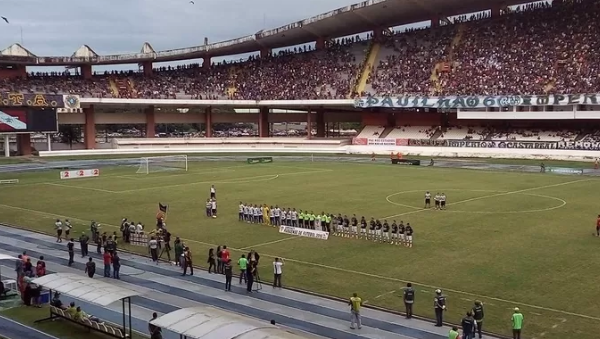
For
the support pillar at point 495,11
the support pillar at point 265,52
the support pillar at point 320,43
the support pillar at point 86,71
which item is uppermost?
the support pillar at point 495,11

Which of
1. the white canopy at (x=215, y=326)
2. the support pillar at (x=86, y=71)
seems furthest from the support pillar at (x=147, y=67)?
the white canopy at (x=215, y=326)

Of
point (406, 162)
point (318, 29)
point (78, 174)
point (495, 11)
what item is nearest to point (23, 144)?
point (78, 174)

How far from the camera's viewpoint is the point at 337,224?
27.2 m

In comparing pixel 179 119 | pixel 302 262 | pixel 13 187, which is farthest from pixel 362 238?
pixel 179 119

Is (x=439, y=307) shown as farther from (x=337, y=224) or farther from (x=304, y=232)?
(x=337, y=224)

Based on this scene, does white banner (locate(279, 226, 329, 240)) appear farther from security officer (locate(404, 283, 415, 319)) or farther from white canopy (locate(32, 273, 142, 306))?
white canopy (locate(32, 273, 142, 306))

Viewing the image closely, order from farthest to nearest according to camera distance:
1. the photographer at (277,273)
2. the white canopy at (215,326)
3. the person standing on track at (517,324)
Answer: the photographer at (277,273), the person standing on track at (517,324), the white canopy at (215,326)

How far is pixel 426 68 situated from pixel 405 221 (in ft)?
153

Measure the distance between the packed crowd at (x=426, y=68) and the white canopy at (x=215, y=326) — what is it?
5552 cm

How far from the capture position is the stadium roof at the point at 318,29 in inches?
2776

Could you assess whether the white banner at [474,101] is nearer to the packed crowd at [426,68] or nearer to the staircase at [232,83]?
the packed crowd at [426,68]

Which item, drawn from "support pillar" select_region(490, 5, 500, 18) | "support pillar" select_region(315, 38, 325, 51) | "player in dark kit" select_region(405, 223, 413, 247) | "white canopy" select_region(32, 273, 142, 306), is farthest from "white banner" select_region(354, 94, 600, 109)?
"white canopy" select_region(32, 273, 142, 306)

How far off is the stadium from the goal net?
0.34 m

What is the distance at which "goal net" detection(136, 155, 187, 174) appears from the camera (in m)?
56.8
